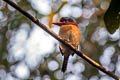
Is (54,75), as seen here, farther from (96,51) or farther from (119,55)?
(119,55)

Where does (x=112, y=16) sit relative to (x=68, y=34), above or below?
above

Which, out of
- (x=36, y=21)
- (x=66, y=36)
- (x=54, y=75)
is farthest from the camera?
(x=54, y=75)

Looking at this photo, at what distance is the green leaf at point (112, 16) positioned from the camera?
96 centimetres

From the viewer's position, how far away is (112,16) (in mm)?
960

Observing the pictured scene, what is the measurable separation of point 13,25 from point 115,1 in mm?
3450

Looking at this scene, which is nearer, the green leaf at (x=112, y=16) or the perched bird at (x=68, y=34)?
the green leaf at (x=112, y=16)

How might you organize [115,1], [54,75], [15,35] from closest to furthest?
[115,1]
[54,75]
[15,35]

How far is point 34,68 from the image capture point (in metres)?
4.50

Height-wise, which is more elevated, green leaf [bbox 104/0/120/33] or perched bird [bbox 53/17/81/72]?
green leaf [bbox 104/0/120/33]

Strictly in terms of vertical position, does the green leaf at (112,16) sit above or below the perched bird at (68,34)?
above

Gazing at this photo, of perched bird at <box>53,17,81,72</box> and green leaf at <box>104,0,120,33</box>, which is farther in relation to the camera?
perched bird at <box>53,17,81,72</box>

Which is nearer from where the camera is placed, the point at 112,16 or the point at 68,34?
the point at 112,16

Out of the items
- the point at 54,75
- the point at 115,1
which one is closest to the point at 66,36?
the point at 54,75

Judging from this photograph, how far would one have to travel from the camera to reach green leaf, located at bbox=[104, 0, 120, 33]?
37.7 inches
